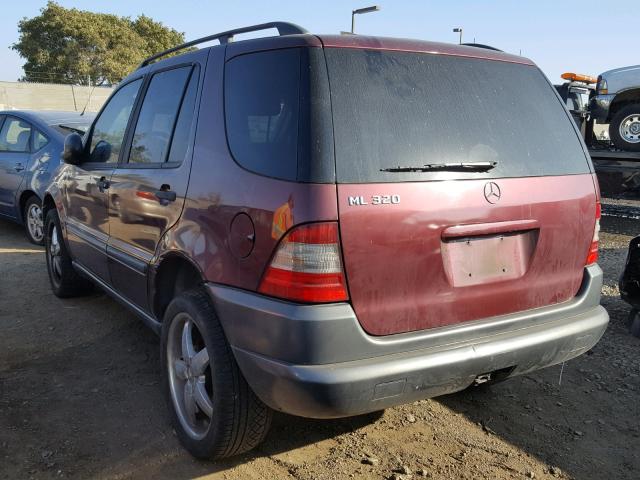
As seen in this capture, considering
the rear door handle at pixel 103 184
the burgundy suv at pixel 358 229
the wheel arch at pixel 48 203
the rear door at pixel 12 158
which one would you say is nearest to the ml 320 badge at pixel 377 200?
the burgundy suv at pixel 358 229

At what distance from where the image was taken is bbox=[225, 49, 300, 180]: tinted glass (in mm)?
2221

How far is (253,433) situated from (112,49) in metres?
49.7

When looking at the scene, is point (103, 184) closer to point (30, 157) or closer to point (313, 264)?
point (313, 264)

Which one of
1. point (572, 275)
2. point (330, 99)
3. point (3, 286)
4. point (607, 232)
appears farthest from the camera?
point (607, 232)

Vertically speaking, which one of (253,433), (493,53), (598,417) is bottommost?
(598,417)

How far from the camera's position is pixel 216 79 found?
8.84 ft

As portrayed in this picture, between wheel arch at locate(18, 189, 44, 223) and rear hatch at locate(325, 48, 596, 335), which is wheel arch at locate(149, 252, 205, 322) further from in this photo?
wheel arch at locate(18, 189, 44, 223)

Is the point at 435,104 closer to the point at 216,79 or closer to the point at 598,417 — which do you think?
the point at 216,79

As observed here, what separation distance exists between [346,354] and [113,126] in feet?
8.52

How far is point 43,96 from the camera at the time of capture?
3519cm

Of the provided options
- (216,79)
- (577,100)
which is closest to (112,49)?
(577,100)

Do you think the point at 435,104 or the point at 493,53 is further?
the point at 493,53

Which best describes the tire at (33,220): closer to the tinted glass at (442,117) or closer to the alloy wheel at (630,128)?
the tinted glass at (442,117)

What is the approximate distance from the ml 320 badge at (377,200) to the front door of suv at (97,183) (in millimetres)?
2065
